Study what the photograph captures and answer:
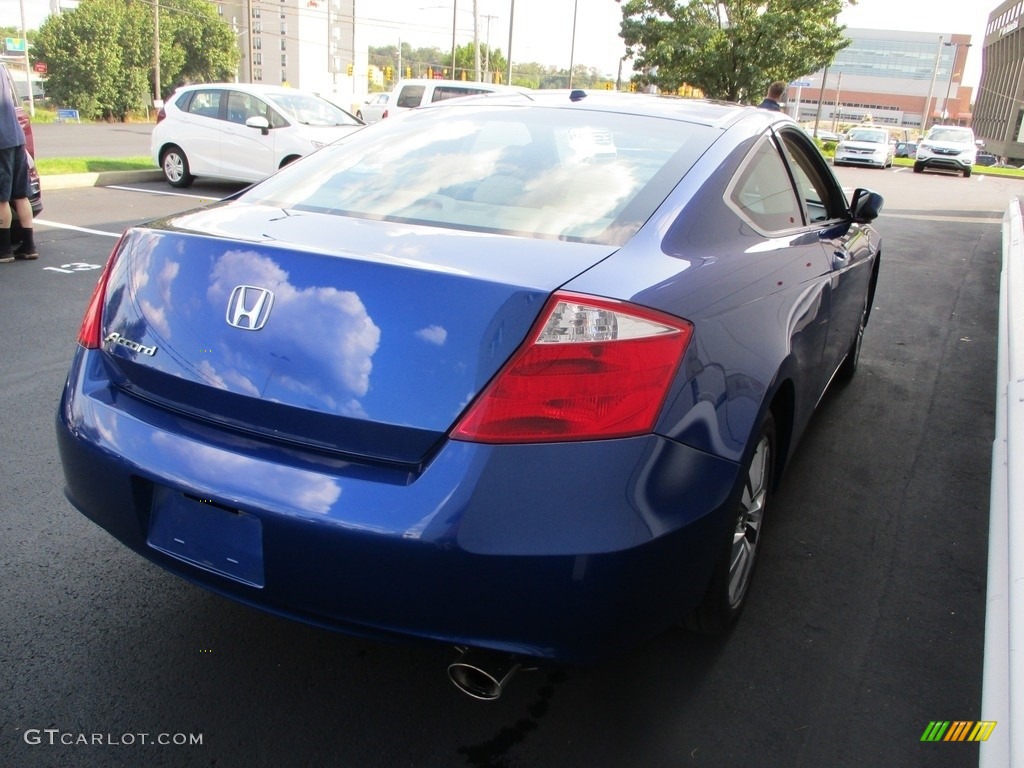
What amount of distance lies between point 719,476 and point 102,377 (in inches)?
60.8

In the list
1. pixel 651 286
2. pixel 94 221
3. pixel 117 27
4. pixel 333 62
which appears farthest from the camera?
pixel 333 62

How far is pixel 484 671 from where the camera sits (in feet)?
6.16

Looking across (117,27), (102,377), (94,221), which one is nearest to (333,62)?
(117,27)

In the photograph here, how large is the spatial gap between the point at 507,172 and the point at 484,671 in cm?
147

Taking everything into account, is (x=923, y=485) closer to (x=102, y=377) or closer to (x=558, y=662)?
(x=558, y=662)

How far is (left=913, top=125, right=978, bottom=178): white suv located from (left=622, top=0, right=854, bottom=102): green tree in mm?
4330

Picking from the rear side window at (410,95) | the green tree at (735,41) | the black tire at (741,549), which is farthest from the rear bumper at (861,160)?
the black tire at (741,549)

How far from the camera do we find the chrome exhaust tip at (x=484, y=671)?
1.88 m

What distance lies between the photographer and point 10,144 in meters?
6.52

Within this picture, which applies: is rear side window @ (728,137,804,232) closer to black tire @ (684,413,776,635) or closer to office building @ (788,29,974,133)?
black tire @ (684,413,776,635)

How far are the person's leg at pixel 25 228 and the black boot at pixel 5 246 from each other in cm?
11

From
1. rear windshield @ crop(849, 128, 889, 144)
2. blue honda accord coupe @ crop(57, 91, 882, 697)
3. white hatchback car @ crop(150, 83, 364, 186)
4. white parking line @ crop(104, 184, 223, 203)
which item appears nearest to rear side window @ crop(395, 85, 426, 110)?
white hatchback car @ crop(150, 83, 364, 186)

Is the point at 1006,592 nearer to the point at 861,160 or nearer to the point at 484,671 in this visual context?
the point at 484,671

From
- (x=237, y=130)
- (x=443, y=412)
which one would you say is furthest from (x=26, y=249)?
(x=443, y=412)
